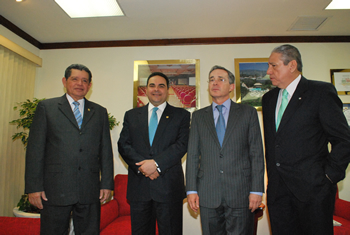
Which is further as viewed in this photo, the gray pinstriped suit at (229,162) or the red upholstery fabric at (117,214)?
the red upholstery fabric at (117,214)

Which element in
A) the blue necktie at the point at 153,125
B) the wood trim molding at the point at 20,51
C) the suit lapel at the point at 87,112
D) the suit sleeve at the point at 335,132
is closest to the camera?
the suit sleeve at the point at 335,132

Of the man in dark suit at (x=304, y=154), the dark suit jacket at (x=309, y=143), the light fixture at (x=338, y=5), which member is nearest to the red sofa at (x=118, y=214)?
the man in dark suit at (x=304, y=154)

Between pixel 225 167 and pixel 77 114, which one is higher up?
pixel 77 114

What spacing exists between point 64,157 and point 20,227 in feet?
3.42

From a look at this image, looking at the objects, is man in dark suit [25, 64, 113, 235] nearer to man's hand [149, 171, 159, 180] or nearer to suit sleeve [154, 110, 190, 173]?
man's hand [149, 171, 159, 180]

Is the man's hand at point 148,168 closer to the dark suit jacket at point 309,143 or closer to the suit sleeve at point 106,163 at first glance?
the suit sleeve at point 106,163

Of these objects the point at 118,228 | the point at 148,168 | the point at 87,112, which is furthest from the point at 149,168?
the point at 118,228

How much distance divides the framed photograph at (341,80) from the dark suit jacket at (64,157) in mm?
3733

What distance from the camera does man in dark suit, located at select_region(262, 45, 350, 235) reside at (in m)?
1.59

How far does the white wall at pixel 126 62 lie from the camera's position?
152 inches

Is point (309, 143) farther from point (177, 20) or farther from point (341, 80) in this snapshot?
point (341, 80)

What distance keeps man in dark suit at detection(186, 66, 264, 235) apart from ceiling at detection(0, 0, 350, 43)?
1584 millimetres

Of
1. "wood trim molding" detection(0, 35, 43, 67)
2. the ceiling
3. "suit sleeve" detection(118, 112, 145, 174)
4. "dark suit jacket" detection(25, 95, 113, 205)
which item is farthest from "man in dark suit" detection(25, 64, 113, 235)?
"wood trim molding" detection(0, 35, 43, 67)

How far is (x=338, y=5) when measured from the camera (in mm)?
3064
